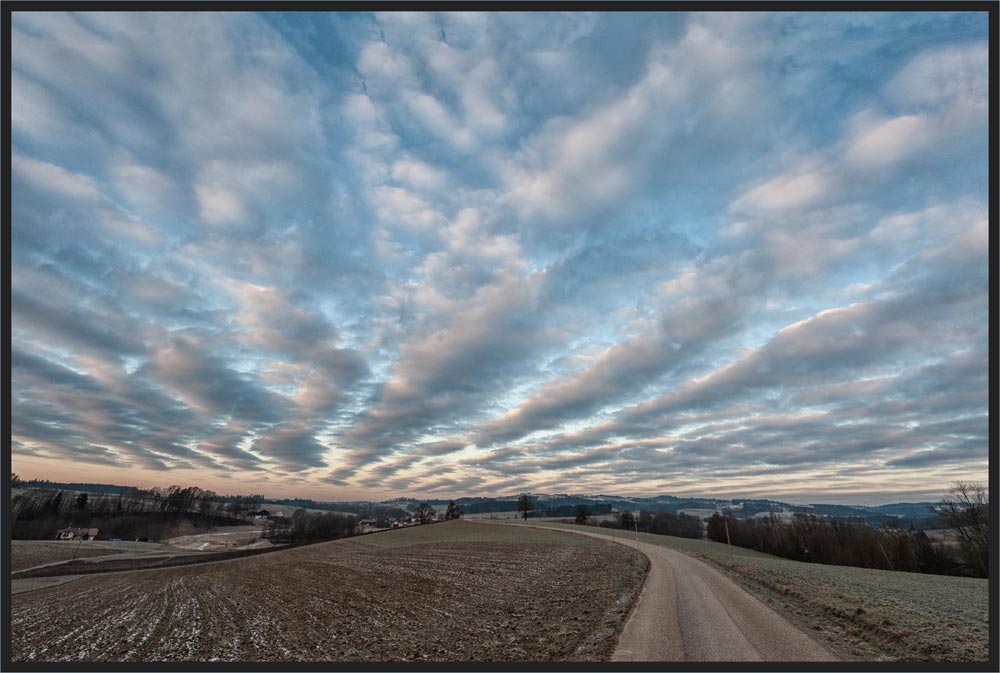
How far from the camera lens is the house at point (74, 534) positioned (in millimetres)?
120875

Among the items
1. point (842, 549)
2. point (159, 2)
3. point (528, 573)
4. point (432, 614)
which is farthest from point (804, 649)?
point (842, 549)

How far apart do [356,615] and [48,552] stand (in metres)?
108

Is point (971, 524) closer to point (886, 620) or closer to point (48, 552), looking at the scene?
point (886, 620)

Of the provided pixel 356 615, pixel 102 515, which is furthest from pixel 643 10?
pixel 102 515

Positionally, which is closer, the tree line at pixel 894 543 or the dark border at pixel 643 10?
the dark border at pixel 643 10

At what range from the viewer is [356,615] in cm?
2347

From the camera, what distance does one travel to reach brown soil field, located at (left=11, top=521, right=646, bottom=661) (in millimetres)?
16750

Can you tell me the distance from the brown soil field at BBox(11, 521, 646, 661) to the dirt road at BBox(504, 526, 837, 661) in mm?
1044

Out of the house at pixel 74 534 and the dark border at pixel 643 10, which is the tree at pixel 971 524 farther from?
the house at pixel 74 534

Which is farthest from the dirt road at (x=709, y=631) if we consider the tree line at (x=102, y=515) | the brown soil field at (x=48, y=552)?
the tree line at (x=102, y=515)

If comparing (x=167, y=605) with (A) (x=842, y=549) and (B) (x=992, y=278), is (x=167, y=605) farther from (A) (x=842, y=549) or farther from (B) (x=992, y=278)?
(A) (x=842, y=549)

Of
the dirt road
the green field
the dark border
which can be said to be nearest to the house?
the dark border

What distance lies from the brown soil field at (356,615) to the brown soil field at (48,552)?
160 ft

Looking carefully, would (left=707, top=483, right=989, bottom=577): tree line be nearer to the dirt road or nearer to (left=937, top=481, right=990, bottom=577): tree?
(left=937, top=481, right=990, bottom=577): tree
